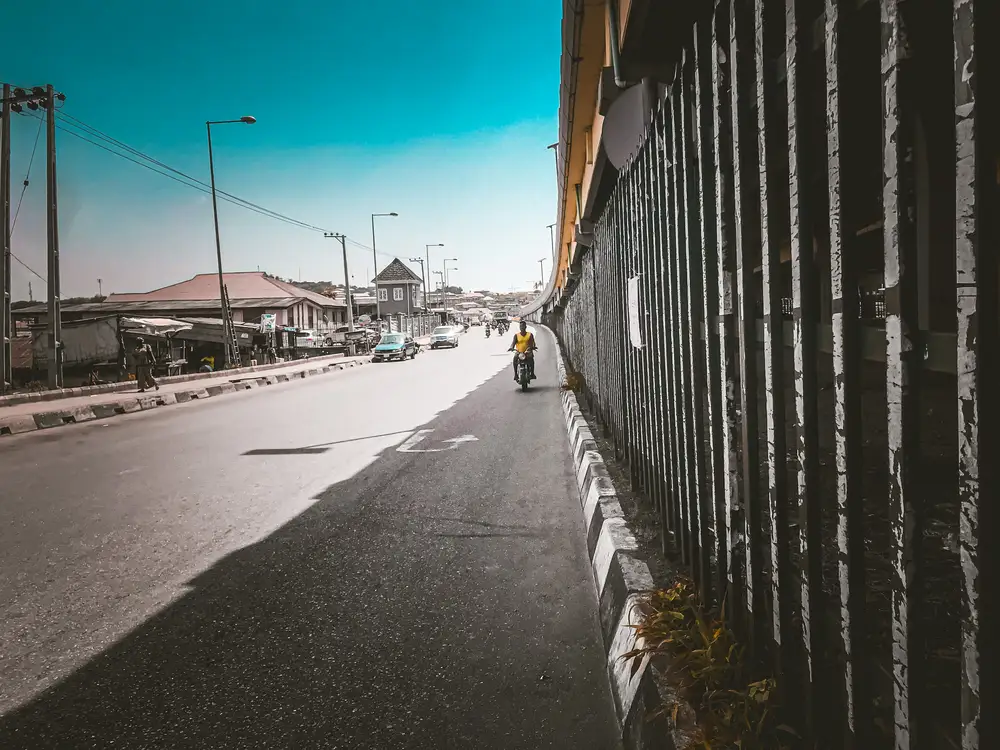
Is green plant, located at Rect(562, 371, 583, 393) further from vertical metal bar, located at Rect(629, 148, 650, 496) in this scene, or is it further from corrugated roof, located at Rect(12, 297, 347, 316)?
corrugated roof, located at Rect(12, 297, 347, 316)

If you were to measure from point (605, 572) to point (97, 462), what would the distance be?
284 inches

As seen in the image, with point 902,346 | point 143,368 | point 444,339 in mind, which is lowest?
point 143,368

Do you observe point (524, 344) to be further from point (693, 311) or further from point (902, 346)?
point (902, 346)

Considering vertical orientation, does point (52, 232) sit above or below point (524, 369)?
above

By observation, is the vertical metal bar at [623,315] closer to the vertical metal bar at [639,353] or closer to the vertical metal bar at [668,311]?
the vertical metal bar at [639,353]

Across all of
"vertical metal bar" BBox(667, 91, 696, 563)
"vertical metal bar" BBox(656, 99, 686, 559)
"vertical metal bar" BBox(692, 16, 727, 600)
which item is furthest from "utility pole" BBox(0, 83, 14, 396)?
"vertical metal bar" BBox(692, 16, 727, 600)

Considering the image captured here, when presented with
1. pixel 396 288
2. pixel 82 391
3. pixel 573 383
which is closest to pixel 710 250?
pixel 573 383

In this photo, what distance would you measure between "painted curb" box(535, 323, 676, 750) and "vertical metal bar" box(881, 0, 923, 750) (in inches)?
34.2

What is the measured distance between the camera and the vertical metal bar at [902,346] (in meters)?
1.20

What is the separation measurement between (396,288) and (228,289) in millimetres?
43520

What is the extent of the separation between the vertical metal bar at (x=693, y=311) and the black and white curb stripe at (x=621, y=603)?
34 centimetres

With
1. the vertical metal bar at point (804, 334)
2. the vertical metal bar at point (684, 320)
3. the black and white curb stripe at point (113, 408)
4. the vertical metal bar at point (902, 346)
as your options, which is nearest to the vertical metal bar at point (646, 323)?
the vertical metal bar at point (684, 320)

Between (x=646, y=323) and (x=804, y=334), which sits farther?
(x=646, y=323)

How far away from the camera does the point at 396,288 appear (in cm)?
9962
